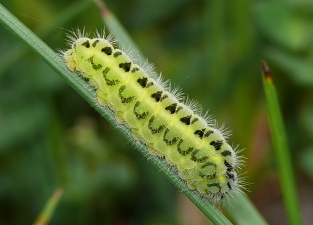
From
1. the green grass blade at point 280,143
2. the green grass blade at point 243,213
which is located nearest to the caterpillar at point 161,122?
the green grass blade at point 243,213

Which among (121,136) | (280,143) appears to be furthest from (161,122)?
(121,136)

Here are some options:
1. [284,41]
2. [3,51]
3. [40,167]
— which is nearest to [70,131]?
[40,167]

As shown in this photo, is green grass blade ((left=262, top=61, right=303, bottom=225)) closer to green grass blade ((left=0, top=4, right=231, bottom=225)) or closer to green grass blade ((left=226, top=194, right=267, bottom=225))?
green grass blade ((left=226, top=194, right=267, bottom=225))

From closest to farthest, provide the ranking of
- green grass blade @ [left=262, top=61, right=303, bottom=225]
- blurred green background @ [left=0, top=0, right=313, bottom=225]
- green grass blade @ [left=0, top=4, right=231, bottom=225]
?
green grass blade @ [left=0, top=4, right=231, bottom=225]
green grass blade @ [left=262, top=61, right=303, bottom=225]
blurred green background @ [left=0, top=0, right=313, bottom=225]

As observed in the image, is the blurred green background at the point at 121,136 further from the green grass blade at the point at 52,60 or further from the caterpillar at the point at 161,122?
the green grass blade at the point at 52,60

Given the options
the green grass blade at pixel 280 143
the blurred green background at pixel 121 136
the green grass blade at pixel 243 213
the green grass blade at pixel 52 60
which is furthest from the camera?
Answer: the blurred green background at pixel 121 136

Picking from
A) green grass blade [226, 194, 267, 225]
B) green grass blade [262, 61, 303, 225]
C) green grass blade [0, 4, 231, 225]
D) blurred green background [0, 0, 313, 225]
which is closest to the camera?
green grass blade [0, 4, 231, 225]

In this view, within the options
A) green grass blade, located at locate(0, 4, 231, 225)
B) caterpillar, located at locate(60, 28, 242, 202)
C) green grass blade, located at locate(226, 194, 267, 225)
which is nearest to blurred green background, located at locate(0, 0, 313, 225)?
caterpillar, located at locate(60, 28, 242, 202)
